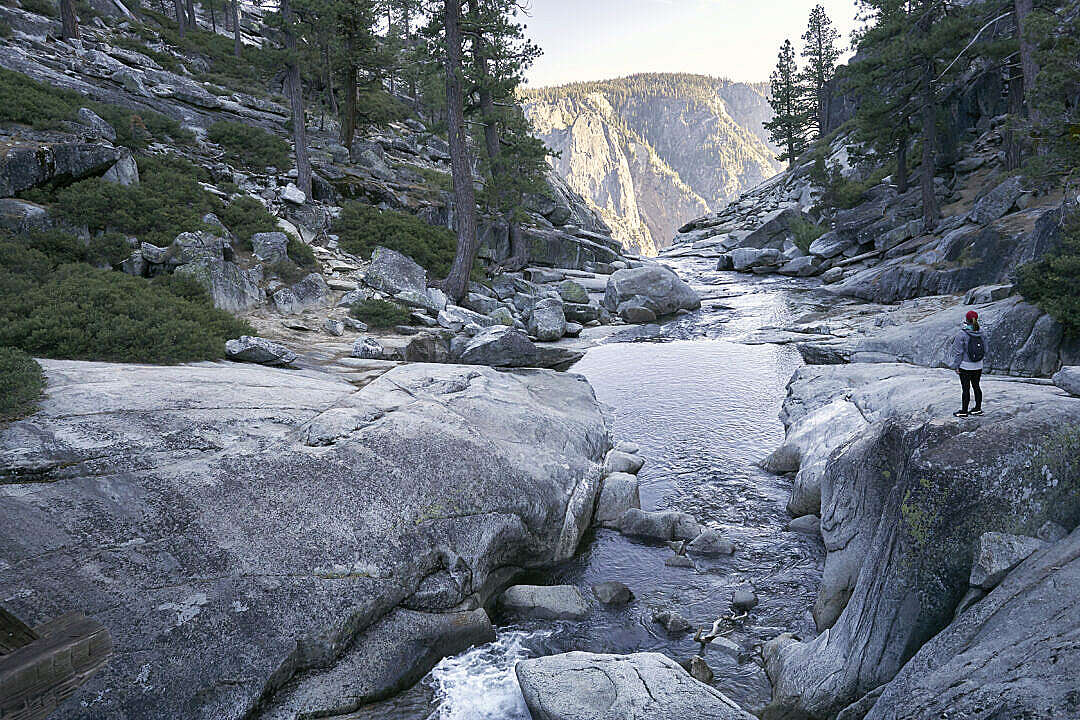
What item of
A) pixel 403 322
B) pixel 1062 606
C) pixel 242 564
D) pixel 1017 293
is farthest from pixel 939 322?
pixel 242 564

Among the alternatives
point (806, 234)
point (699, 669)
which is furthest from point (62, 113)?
point (806, 234)

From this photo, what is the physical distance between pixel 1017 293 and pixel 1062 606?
14.0m

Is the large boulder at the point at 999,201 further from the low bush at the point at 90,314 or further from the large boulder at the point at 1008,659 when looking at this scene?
the low bush at the point at 90,314

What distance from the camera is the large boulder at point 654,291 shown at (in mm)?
28656

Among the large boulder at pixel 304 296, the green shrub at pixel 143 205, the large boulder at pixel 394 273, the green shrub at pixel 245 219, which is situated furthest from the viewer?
the large boulder at pixel 394 273

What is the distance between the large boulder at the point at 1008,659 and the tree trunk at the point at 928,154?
1128 inches

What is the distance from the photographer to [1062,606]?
3977mm

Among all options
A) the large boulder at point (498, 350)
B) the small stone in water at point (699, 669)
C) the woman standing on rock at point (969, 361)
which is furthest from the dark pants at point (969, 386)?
the large boulder at point (498, 350)

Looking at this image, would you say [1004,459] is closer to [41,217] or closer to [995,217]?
[41,217]

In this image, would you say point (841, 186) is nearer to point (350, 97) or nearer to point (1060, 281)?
point (1060, 281)

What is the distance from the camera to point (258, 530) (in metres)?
6.45

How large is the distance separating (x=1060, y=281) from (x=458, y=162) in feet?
61.8

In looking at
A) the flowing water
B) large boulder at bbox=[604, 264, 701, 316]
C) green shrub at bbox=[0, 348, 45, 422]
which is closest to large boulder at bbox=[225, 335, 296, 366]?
green shrub at bbox=[0, 348, 45, 422]

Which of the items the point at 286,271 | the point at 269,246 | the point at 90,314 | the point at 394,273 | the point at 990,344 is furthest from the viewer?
the point at 394,273
